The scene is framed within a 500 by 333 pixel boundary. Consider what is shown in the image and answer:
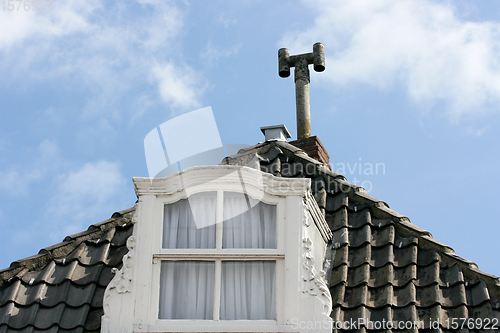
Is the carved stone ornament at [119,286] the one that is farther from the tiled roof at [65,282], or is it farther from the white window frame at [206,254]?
the tiled roof at [65,282]

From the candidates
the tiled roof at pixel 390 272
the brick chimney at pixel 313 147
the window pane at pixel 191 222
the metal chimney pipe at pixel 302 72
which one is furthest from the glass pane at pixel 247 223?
the metal chimney pipe at pixel 302 72

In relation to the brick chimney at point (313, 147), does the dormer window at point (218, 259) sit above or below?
below

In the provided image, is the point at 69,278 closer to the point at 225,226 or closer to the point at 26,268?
the point at 26,268

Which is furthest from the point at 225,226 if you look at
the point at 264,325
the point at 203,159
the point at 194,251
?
the point at 203,159

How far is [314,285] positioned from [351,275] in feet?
3.26

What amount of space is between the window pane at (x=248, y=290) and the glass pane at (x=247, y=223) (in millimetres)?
195

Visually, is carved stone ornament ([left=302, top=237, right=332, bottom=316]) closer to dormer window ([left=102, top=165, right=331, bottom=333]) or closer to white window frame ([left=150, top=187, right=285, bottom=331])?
dormer window ([left=102, top=165, right=331, bottom=333])

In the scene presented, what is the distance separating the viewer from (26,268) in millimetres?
6719

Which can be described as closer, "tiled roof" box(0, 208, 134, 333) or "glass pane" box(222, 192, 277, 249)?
"glass pane" box(222, 192, 277, 249)

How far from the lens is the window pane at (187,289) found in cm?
543

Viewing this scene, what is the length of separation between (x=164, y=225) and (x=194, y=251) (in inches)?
17.8

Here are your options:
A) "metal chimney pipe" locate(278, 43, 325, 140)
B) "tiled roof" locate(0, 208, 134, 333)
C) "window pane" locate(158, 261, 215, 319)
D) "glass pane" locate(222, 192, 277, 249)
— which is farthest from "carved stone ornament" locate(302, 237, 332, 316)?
"metal chimney pipe" locate(278, 43, 325, 140)

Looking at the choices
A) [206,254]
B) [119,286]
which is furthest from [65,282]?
[206,254]

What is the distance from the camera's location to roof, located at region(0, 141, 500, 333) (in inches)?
227
